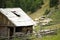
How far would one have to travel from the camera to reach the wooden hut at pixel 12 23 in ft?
144

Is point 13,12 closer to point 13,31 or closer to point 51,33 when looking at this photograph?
point 13,31

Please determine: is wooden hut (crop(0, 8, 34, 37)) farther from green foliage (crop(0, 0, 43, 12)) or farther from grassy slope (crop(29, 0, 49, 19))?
grassy slope (crop(29, 0, 49, 19))

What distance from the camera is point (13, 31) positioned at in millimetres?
44438

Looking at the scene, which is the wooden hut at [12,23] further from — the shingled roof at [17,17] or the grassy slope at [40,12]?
the grassy slope at [40,12]

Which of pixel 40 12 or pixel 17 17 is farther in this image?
pixel 40 12

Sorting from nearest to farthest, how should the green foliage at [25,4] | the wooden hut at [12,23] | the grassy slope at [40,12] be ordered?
1. the wooden hut at [12,23]
2. the green foliage at [25,4]
3. the grassy slope at [40,12]

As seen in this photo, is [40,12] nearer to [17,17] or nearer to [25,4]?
[25,4]

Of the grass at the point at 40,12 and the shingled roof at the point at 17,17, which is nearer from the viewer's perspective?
the shingled roof at the point at 17,17

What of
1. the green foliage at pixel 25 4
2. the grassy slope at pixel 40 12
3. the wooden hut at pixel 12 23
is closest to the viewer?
the wooden hut at pixel 12 23

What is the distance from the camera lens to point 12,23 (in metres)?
43.7

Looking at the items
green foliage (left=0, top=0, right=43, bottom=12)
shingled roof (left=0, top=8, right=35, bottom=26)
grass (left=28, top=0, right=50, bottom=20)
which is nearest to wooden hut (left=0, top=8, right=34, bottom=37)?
shingled roof (left=0, top=8, right=35, bottom=26)

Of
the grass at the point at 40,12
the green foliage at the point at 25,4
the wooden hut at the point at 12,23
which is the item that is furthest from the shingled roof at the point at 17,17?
the grass at the point at 40,12

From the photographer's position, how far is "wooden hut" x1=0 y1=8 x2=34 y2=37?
43.9 metres

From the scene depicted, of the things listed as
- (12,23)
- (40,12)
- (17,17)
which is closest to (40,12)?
(40,12)
